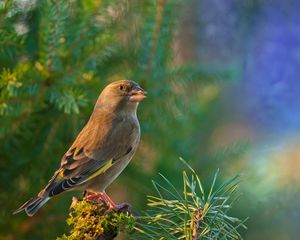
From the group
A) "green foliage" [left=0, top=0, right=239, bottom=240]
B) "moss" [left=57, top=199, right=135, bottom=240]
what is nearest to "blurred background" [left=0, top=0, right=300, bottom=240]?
"green foliage" [left=0, top=0, right=239, bottom=240]

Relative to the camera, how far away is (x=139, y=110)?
2.46 metres

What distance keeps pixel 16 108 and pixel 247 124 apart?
3.12 metres

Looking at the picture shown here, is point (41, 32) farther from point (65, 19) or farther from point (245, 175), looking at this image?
point (245, 175)

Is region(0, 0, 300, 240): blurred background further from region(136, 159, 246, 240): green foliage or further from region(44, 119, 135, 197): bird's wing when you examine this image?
region(136, 159, 246, 240): green foliage

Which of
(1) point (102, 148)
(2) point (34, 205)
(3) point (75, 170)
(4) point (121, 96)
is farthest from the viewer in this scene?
(4) point (121, 96)

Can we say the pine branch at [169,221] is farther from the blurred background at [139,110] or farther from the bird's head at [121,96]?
the bird's head at [121,96]

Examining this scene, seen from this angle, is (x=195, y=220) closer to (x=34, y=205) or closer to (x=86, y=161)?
(x=34, y=205)

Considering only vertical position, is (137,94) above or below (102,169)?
above

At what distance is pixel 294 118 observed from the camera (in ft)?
11.4

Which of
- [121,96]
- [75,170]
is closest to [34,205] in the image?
[75,170]

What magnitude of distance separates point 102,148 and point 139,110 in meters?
0.19

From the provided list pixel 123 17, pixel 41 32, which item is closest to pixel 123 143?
pixel 123 17

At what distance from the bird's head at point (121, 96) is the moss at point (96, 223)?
2.62 ft

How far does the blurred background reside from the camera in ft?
6.42
